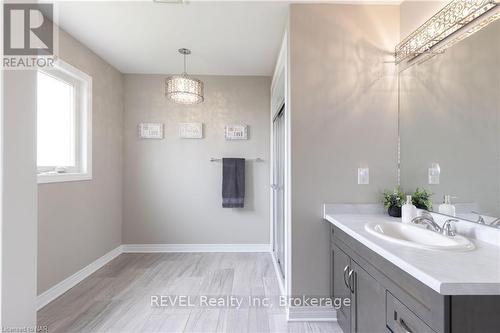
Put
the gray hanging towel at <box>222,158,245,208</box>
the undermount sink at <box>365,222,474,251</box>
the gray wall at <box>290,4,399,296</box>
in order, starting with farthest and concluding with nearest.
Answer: the gray hanging towel at <box>222,158,245,208</box> < the gray wall at <box>290,4,399,296</box> < the undermount sink at <box>365,222,474,251</box>

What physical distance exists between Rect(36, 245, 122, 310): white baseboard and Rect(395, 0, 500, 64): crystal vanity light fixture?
3.45 metres

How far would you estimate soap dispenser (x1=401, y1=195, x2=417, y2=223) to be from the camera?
1595mm

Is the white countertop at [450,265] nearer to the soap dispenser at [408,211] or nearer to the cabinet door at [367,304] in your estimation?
the cabinet door at [367,304]

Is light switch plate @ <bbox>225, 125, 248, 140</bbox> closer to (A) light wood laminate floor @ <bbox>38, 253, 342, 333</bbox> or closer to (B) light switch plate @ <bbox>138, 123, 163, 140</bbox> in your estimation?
(B) light switch plate @ <bbox>138, 123, 163, 140</bbox>

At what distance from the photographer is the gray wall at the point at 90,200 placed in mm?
2150

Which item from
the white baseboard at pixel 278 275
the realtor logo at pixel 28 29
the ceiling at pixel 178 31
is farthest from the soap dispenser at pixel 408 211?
the realtor logo at pixel 28 29

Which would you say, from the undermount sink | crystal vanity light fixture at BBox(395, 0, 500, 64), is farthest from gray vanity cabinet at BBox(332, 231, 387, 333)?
crystal vanity light fixture at BBox(395, 0, 500, 64)

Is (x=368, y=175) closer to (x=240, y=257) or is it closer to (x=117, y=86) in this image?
(x=240, y=257)

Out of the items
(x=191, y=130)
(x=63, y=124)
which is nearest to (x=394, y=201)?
(x=191, y=130)

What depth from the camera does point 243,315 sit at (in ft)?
6.39

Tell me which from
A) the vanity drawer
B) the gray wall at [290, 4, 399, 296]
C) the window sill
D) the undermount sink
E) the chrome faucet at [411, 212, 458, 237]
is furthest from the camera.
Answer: the window sill

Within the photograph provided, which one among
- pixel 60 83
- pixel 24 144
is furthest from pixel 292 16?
pixel 60 83

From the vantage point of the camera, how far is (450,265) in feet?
3.01

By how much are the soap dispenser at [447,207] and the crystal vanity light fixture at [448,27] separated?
0.92 meters
